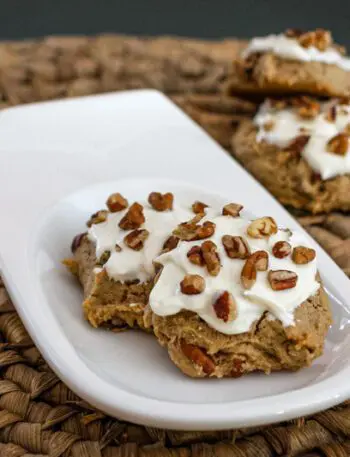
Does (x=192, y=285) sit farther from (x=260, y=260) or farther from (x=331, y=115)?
(x=331, y=115)

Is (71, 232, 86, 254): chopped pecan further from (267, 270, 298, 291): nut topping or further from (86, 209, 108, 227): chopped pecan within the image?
(267, 270, 298, 291): nut topping

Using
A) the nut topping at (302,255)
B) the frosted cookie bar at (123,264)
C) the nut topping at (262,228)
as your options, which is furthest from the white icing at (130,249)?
the nut topping at (302,255)

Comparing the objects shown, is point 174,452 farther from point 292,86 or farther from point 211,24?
point 211,24

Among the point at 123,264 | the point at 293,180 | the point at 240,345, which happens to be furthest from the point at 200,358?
the point at 293,180

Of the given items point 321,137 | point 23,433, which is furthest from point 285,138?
point 23,433

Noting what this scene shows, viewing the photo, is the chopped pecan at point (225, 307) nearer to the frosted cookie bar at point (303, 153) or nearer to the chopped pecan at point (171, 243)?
the chopped pecan at point (171, 243)

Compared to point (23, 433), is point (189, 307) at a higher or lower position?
higher
